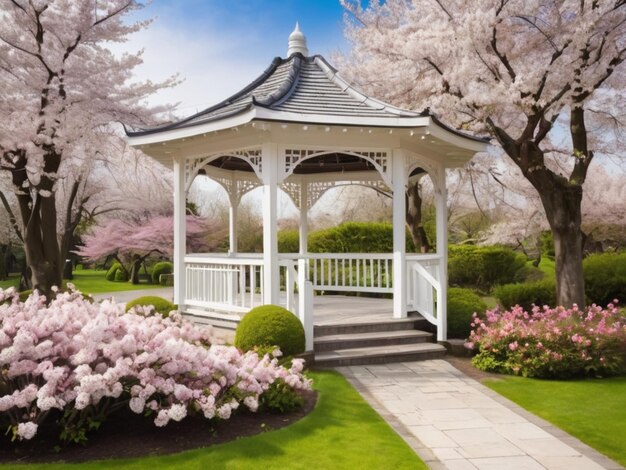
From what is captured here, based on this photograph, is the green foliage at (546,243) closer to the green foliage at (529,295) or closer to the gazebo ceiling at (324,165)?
the green foliage at (529,295)

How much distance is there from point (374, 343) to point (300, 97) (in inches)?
155

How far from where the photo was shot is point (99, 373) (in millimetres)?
4105

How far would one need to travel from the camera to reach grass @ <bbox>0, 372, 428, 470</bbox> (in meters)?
3.84

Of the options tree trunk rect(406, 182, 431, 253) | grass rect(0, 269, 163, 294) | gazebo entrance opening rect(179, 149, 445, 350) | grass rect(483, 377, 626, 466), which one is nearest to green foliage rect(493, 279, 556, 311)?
tree trunk rect(406, 182, 431, 253)

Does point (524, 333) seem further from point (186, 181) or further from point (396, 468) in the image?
point (186, 181)

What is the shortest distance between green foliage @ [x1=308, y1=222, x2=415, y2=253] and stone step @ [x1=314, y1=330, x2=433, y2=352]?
7674 mm

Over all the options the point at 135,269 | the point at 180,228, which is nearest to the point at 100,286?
the point at 135,269

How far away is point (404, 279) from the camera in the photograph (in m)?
8.24

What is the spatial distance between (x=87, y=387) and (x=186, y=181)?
18.5 feet

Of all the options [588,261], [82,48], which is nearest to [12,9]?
[82,48]

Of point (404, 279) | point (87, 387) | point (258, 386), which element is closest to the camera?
point (87, 387)

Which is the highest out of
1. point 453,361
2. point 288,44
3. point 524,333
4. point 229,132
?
point 288,44

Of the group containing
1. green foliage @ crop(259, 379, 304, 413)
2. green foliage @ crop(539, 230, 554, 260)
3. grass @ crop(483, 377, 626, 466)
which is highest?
green foliage @ crop(539, 230, 554, 260)

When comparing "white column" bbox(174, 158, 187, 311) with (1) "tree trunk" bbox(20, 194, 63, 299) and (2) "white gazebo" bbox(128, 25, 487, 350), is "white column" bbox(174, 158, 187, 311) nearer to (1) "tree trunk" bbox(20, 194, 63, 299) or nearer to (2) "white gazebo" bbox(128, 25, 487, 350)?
(2) "white gazebo" bbox(128, 25, 487, 350)
